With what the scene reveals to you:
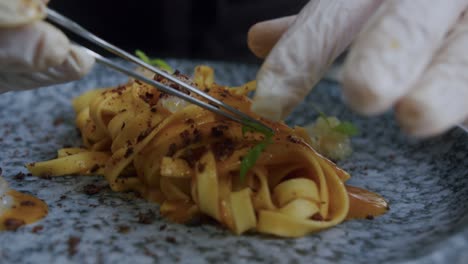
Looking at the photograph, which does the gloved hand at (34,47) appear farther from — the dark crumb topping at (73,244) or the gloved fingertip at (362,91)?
the gloved fingertip at (362,91)

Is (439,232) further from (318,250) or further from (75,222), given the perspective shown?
(75,222)

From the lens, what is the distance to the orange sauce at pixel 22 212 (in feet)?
5.43

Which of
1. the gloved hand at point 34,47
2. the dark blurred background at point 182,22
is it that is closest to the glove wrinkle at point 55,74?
the gloved hand at point 34,47

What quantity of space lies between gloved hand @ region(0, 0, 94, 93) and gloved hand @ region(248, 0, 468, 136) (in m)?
0.54

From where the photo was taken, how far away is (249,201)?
1.72 metres

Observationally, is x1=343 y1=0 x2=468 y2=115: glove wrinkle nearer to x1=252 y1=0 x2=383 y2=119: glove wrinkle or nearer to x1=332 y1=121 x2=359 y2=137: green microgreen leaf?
x1=252 y1=0 x2=383 y2=119: glove wrinkle

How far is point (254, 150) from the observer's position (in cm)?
177

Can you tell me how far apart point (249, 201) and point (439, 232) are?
0.59 m

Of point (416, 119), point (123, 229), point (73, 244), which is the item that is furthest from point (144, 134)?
point (416, 119)

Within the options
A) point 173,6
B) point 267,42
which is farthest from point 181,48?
point 267,42

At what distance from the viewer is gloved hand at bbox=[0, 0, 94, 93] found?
1.36 metres

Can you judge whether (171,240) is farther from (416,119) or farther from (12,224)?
(416,119)

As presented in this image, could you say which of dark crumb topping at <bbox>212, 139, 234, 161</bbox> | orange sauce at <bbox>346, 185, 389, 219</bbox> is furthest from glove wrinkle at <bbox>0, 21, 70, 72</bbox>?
orange sauce at <bbox>346, 185, 389, 219</bbox>

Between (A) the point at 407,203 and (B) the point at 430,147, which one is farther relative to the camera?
(B) the point at 430,147
